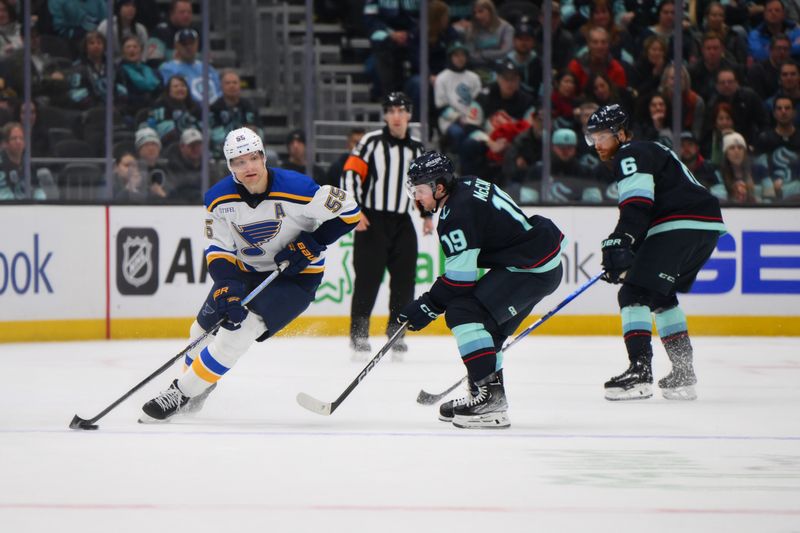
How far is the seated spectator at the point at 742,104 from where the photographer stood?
878cm

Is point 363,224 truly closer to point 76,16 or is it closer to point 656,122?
point 656,122

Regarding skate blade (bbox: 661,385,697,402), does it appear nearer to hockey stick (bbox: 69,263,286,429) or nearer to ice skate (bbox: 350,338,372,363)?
hockey stick (bbox: 69,263,286,429)

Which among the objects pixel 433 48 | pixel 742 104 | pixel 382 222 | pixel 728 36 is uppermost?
pixel 728 36

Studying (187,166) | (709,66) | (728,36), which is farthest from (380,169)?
(728,36)

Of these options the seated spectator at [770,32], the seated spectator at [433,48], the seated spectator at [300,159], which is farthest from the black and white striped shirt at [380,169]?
the seated spectator at [770,32]

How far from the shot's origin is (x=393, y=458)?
379 cm

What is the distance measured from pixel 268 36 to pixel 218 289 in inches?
209

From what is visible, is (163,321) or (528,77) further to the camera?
(528,77)

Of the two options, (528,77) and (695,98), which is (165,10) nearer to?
(528,77)

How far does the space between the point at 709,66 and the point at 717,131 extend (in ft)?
1.58

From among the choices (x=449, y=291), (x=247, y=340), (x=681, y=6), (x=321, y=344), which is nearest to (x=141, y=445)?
(x=247, y=340)

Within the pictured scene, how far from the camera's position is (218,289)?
4398 millimetres

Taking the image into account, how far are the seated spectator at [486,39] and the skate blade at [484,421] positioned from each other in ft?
16.7

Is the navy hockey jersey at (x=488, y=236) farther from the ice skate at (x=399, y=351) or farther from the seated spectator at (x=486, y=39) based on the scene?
the seated spectator at (x=486, y=39)
